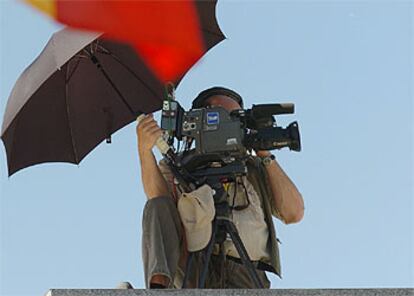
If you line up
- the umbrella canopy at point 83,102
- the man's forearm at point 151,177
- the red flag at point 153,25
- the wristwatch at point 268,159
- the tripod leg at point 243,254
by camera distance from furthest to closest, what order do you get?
the red flag at point 153,25 < the umbrella canopy at point 83,102 < the wristwatch at point 268,159 < the man's forearm at point 151,177 < the tripod leg at point 243,254

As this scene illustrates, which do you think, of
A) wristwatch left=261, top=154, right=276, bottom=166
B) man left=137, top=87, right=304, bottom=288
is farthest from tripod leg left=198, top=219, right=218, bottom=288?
wristwatch left=261, top=154, right=276, bottom=166

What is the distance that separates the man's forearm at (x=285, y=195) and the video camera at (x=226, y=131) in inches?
15.1

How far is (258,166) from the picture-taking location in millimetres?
5406

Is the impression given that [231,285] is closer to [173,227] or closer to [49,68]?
[173,227]

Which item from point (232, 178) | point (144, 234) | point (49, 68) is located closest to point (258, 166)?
point (232, 178)

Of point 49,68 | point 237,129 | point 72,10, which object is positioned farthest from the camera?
point 72,10

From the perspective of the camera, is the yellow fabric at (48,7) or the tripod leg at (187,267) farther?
the yellow fabric at (48,7)

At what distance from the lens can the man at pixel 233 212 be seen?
4.86m

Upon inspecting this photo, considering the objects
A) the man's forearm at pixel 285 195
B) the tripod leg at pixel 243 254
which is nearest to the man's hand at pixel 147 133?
the tripod leg at pixel 243 254

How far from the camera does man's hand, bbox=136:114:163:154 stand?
4.99 metres

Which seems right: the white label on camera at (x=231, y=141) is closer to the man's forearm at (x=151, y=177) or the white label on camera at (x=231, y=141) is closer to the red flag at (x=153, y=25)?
the man's forearm at (x=151, y=177)

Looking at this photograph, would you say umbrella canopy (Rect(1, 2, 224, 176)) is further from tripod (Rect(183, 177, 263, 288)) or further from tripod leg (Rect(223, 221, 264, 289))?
tripod leg (Rect(223, 221, 264, 289))

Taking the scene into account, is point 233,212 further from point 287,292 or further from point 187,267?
point 287,292

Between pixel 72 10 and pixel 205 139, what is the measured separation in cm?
131
